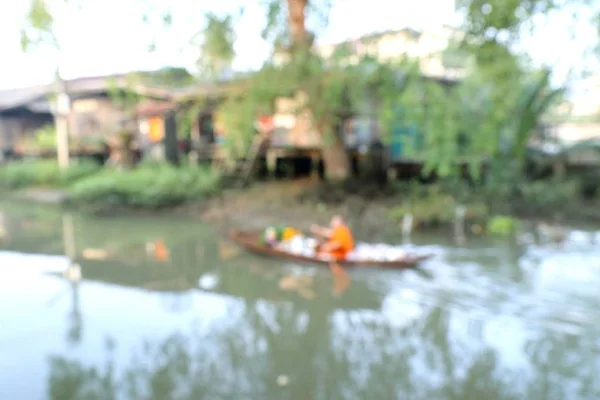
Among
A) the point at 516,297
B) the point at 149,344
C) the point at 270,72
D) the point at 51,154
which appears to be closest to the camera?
the point at 149,344

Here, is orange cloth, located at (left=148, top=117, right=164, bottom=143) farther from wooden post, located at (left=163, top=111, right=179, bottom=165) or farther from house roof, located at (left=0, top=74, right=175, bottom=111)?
wooden post, located at (left=163, top=111, right=179, bottom=165)

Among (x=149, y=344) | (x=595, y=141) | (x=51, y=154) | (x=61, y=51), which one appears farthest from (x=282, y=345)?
(x=51, y=154)

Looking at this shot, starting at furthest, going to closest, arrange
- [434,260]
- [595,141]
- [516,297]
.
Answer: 1. [595,141]
2. [434,260]
3. [516,297]

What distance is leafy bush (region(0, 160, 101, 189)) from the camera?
18062 mm

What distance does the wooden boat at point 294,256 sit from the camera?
342 inches

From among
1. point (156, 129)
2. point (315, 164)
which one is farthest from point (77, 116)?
point (315, 164)

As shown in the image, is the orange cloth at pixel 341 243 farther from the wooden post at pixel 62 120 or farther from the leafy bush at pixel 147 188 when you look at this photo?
the wooden post at pixel 62 120

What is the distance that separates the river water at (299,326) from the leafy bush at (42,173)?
749 cm

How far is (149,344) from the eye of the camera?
6363mm

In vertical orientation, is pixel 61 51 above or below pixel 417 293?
above

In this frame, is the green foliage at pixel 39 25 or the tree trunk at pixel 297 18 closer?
the green foliage at pixel 39 25

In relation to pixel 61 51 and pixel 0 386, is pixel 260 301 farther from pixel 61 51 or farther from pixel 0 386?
pixel 61 51

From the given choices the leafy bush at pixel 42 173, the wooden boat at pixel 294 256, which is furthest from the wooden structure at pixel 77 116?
the wooden boat at pixel 294 256

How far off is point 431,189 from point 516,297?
604cm
